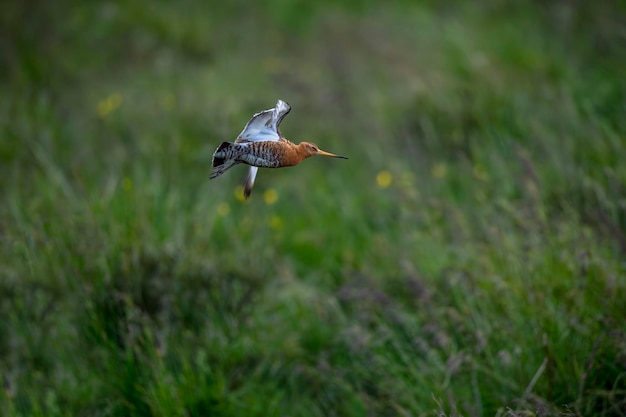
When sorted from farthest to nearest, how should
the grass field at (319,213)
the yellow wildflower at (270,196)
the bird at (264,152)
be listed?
the yellow wildflower at (270,196), the grass field at (319,213), the bird at (264,152)

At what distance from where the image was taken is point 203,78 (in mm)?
6430

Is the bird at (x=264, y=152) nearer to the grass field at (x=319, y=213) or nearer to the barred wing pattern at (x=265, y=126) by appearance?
the barred wing pattern at (x=265, y=126)

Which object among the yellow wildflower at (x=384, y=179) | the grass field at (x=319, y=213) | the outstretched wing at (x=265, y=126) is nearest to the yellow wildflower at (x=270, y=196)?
the grass field at (x=319, y=213)

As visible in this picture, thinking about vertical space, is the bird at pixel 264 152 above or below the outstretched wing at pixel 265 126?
below

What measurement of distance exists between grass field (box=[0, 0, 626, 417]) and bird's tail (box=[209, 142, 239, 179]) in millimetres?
1190

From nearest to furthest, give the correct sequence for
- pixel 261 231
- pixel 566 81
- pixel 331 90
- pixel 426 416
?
pixel 426 416 → pixel 261 231 → pixel 566 81 → pixel 331 90

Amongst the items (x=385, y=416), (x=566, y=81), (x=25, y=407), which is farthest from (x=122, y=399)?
(x=566, y=81)

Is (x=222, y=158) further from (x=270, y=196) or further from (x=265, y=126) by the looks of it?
(x=270, y=196)

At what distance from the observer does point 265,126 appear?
6.42 feet

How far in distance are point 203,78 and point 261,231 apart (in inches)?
83.6

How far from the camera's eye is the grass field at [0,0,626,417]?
3391mm

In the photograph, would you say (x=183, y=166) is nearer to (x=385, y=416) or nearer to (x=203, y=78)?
(x=203, y=78)

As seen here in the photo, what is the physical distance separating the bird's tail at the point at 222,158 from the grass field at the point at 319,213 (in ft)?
3.90

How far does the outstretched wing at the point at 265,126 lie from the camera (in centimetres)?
191
